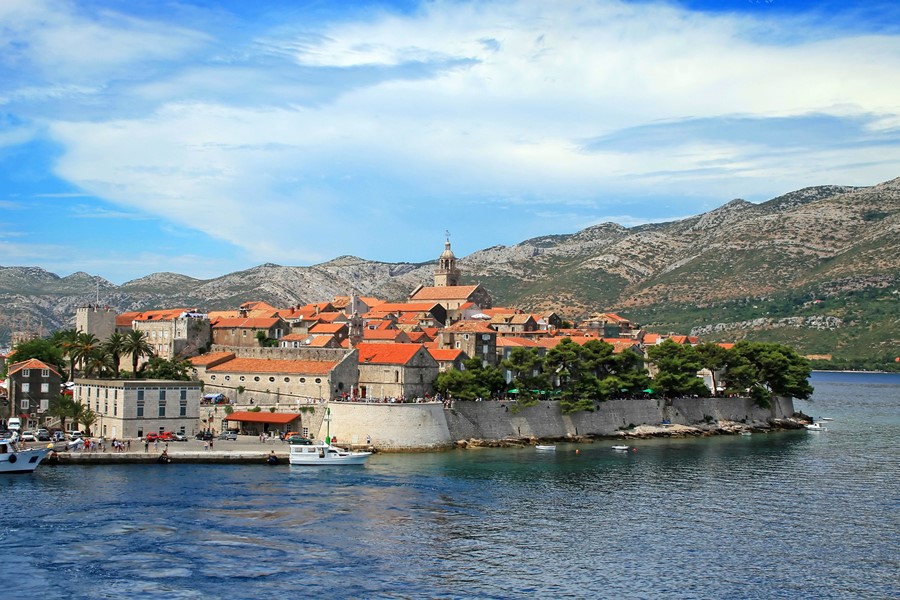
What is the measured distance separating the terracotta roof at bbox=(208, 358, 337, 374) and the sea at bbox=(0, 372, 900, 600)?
459 inches

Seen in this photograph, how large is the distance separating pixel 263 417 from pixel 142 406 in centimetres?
968

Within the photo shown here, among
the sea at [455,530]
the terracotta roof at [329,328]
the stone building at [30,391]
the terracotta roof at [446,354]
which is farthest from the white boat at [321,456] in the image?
the terracotta roof at [329,328]

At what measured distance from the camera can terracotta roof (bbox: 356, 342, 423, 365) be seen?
8362cm

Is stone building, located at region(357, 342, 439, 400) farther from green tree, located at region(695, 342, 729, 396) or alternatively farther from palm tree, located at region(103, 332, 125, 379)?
green tree, located at region(695, 342, 729, 396)

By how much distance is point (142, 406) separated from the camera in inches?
2938

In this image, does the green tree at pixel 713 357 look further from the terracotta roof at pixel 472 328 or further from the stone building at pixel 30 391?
the stone building at pixel 30 391

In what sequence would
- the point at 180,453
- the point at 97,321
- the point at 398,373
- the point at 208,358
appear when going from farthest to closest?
the point at 97,321, the point at 208,358, the point at 398,373, the point at 180,453

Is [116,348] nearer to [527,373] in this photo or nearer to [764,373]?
[527,373]

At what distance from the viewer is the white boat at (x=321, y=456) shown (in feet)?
225

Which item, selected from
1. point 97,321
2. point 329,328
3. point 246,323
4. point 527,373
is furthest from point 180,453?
point 97,321

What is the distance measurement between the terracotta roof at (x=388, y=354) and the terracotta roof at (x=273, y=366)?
11.1ft

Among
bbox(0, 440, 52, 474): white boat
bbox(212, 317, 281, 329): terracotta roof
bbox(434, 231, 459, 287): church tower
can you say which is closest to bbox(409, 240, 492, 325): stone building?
bbox(434, 231, 459, 287): church tower

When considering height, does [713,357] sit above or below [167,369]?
above

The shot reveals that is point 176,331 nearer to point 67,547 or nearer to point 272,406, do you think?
point 272,406
